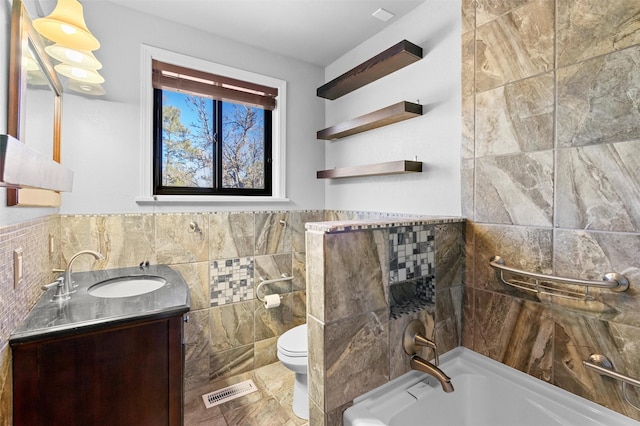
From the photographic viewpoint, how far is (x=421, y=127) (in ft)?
6.29

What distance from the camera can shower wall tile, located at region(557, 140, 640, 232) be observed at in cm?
111

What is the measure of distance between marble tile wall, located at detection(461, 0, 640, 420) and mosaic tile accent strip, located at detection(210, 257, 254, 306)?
153 centimetres

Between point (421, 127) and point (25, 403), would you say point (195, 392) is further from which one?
point (421, 127)

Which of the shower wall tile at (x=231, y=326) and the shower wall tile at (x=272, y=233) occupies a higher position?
the shower wall tile at (x=272, y=233)

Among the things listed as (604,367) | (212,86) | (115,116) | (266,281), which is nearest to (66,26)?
(115,116)

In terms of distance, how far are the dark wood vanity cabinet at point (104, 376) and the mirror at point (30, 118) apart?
561mm

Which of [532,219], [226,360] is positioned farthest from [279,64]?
A: [226,360]

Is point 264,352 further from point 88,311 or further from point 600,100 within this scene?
point 600,100

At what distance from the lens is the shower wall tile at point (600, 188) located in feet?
3.63

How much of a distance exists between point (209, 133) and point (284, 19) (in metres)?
1.00

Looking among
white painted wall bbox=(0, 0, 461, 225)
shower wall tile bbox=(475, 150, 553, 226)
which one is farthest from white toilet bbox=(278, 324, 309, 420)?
shower wall tile bbox=(475, 150, 553, 226)

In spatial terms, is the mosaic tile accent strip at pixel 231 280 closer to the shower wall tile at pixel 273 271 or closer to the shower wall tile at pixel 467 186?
the shower wall tile at pixel 273 271

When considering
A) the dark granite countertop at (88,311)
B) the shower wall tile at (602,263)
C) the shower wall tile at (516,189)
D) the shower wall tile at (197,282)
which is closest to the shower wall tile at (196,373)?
the shower wall tile at (197,282)

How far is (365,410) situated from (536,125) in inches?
58.4
